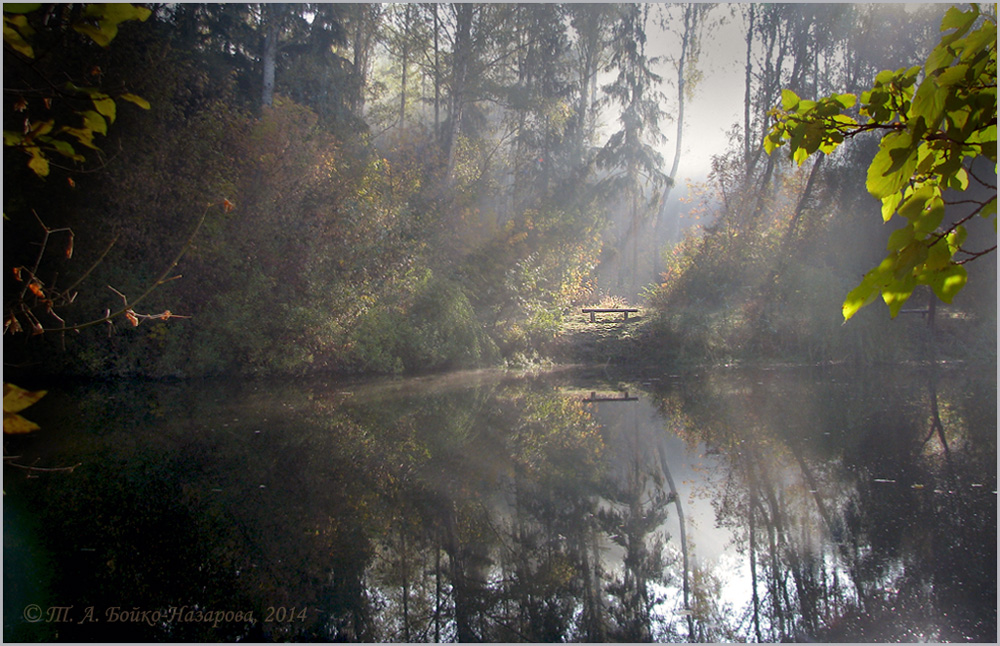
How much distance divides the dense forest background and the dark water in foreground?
7.07 ft

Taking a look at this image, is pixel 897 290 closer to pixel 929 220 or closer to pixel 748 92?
pixel 929 220

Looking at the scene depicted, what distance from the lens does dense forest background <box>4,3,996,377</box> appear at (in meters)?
9.85

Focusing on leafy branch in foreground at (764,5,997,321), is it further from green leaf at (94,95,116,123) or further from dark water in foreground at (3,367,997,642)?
dark water in foreground at (3,367,997,642)

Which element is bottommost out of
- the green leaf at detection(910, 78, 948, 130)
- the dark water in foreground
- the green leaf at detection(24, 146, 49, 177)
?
the dark water in foreground

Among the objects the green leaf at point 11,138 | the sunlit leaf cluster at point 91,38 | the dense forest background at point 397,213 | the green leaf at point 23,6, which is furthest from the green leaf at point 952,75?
the dense forest background at point 397,213

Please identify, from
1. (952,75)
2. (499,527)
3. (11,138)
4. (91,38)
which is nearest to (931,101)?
(952,75)

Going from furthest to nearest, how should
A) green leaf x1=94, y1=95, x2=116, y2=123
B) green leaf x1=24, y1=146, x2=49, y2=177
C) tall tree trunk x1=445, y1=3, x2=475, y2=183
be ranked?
tall tree trunk x1=445, y1=3, x2=475, y2=183 → green leaf x1=24, y1=146, x2=49, y2=177 → green leaf x1=94, y1=95, x2=116, y2=123

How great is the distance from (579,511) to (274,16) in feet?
49.3

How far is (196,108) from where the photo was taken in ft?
36.2

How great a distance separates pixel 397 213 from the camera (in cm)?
1270

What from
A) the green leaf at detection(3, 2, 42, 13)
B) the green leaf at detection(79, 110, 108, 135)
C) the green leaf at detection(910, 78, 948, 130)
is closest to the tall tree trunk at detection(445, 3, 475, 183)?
the green leaf at detection(79, 110, 108, 135)

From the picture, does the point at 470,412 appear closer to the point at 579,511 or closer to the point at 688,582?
the point at 579,511

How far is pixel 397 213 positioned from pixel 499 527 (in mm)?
9533

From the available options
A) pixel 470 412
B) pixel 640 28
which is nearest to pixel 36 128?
pixel 470 412
